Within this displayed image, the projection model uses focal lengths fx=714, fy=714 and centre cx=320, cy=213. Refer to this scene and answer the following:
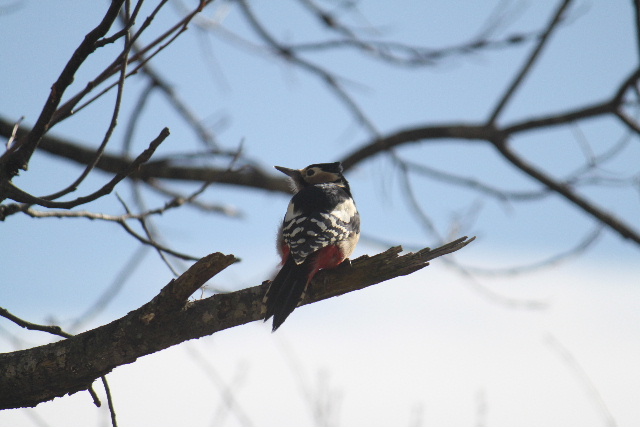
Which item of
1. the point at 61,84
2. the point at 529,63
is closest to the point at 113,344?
the point at 61,84

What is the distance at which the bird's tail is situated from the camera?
3117 millimetres

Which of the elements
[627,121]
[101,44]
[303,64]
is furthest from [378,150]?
[101,44]

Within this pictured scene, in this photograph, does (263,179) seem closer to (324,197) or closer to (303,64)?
(303,64)

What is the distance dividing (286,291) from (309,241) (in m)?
0.59

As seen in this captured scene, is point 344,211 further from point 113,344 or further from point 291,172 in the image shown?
point 113,344

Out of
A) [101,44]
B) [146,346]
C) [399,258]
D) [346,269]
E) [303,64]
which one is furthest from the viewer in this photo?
[303,64]

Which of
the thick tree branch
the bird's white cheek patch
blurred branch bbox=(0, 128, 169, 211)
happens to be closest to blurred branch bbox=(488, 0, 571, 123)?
the bird's white cheek patch

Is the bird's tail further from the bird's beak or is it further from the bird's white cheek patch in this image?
the bird's beak

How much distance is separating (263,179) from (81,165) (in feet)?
4.96

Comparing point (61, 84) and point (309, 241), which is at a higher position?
point (309, 241)

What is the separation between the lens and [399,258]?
3.13m

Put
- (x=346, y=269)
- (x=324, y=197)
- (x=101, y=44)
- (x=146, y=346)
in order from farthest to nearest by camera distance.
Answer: (x=324, y=197) < (x=346, y=269) < (x=146, y=346) < (x=101, y=44)

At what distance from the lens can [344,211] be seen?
15.4 ft

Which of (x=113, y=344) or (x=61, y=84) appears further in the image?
(x=113, y=344)
